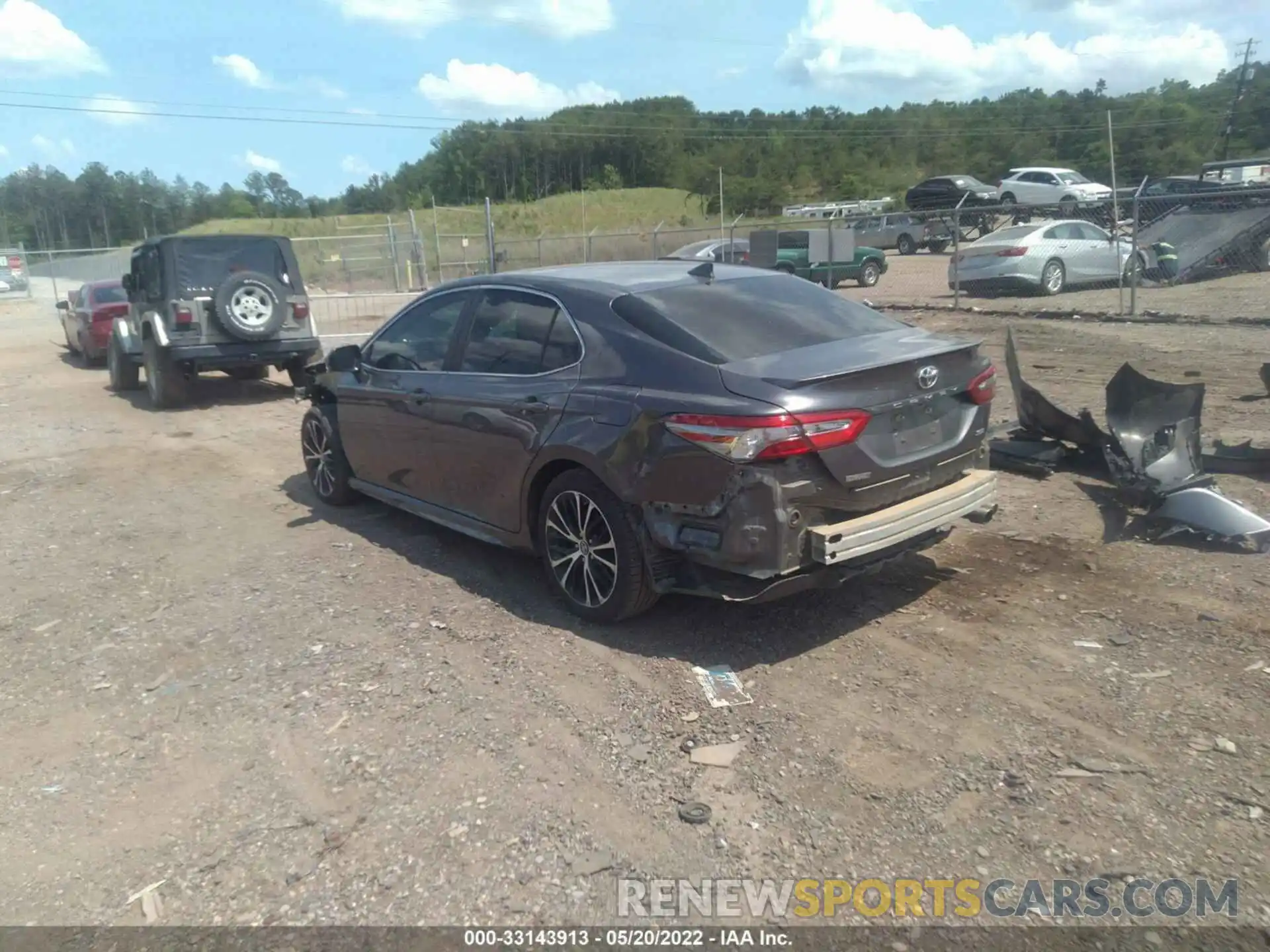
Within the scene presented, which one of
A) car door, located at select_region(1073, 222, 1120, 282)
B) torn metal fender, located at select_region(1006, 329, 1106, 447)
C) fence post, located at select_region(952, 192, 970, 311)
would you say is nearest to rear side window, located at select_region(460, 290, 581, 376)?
torn metal fender, located at select_region(1006, 329, 1106, 447)

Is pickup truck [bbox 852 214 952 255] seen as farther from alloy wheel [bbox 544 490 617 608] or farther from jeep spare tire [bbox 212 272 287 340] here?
alloy wheel [bbox 544 490 617 608]

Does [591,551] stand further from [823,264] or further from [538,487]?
[823,264]

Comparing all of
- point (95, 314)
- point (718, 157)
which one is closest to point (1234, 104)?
point (718, 157)

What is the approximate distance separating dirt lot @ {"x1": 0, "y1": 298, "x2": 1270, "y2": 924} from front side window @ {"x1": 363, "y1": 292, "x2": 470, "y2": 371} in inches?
45.9

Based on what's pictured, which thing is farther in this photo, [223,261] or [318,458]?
[223,261]

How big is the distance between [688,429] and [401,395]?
246cm

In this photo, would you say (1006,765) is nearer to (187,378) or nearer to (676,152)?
(187,378)

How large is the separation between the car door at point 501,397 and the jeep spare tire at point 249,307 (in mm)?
7128

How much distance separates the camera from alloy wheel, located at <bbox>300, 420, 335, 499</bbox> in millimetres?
7035

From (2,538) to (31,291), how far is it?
35.2m

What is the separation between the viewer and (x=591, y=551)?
187 inches

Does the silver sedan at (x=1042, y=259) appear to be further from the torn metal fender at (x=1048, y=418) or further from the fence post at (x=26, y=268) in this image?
the fence post at (x=26, y=268)

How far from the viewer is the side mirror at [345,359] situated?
261 inches

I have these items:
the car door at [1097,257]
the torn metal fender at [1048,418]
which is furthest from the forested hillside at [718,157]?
the torn metal fender at [1048,418]
